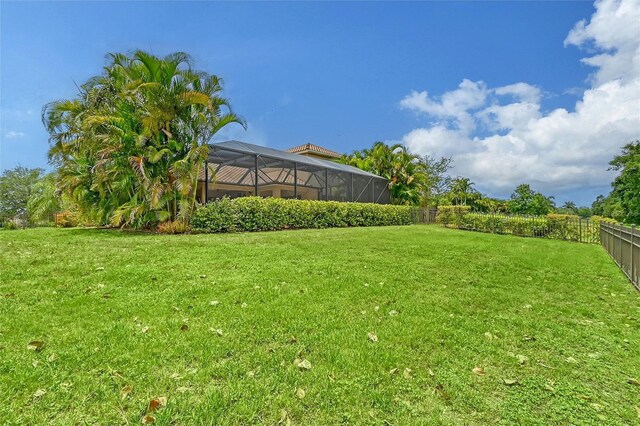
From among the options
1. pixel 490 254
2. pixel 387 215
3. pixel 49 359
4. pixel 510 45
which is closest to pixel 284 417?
pixel 49 359

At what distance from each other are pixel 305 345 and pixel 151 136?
35.5ft

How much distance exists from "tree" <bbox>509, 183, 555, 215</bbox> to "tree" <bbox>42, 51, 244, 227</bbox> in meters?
56.8

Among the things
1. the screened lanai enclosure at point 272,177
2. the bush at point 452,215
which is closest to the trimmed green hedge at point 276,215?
the screened lanai enclosure at point 272,177

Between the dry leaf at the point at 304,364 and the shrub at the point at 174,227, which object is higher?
the shrub at the point at 174,227

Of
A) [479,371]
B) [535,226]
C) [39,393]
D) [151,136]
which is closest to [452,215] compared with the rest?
[535,226]

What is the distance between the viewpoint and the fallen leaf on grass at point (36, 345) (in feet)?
8.56

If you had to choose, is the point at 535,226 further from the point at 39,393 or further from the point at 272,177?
the point at 39,393

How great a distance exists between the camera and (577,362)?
111 inches

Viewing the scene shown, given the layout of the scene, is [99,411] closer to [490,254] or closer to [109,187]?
[490,254]

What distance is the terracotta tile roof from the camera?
29.2 metres

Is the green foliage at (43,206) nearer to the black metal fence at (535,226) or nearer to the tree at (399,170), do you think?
the tree at (399,170)

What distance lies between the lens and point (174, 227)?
10.6 m

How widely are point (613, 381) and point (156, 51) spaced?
13.9 m

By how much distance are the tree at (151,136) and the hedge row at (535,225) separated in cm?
1331
